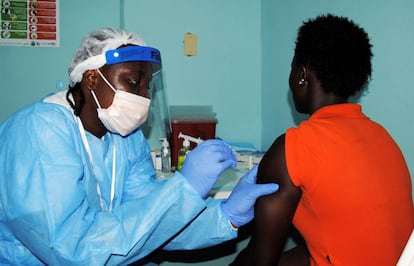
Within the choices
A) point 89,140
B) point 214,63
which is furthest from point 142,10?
point 89,140

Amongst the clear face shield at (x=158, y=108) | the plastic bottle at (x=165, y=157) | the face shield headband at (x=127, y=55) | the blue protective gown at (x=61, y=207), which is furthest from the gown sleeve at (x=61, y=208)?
the plastic bottle at (x=165, y=157)

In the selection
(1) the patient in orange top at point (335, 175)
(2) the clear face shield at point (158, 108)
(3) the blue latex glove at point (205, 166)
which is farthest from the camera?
(2) the clear face shield at point (158, 108)

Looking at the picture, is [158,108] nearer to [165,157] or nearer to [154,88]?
[154,88]

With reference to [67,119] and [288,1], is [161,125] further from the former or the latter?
[288,1]

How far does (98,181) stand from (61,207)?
273mm

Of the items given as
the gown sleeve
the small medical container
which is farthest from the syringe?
the gown sleeve

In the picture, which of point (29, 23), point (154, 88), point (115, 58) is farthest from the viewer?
point (29, 23)

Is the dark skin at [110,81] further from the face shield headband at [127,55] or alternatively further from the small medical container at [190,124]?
the small medical container at [190,124]

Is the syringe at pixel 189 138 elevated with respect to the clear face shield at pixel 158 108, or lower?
lower

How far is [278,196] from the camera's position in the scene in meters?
0.97

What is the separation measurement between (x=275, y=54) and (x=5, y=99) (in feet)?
5.04

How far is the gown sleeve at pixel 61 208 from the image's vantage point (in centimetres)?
91

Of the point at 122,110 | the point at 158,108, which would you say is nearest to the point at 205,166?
the point at 122,110

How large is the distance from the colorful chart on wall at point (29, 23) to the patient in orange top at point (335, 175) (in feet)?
5.07
